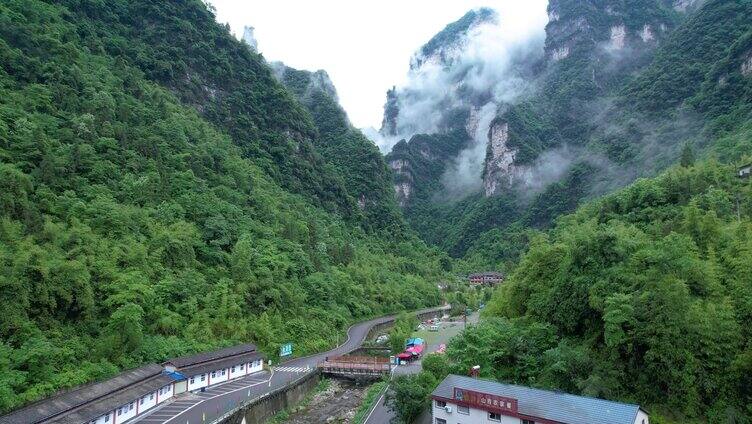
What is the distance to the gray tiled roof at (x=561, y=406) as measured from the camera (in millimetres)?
18203

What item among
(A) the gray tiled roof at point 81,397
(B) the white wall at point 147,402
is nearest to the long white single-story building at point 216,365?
(A) the gray tiled roof at point 81,397

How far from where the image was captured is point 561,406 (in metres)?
19.3

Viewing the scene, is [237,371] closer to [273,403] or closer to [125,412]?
[273,403]

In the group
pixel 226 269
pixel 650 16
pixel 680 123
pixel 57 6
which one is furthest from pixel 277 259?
pixel 650 16

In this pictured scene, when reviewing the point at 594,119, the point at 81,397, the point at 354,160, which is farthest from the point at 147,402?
the point at 594,119

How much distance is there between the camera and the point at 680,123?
8994 cm

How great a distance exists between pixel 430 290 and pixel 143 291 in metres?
53.6

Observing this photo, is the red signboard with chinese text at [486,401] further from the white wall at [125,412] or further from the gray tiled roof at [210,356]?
the gray tiled roof at [210,356]

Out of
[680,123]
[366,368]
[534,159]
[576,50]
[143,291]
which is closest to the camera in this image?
[143,291]

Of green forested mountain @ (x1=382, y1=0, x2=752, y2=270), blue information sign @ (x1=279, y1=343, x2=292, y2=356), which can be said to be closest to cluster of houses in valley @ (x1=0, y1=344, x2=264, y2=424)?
blue information sign @ (x1=279, y1=343, x2=292, y2=356)

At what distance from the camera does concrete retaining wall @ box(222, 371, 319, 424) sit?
25.1 metres

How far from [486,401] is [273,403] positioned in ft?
44.9

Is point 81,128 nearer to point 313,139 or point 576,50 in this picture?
point 313,139

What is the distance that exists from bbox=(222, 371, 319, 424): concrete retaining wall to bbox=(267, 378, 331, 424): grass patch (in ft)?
0.71
